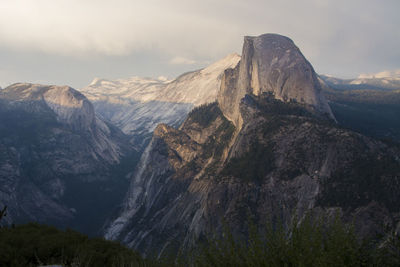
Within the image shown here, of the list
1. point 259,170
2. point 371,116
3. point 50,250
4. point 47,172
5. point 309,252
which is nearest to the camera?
point 309,252

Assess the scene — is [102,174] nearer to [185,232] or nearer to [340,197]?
[185,232]

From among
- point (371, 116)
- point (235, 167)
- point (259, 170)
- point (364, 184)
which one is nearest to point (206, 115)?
point (235, 167)

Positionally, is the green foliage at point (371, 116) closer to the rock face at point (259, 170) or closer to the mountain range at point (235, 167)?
the mountain range at point (235, 167)

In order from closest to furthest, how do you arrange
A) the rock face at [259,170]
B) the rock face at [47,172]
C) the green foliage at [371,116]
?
the rock face at [259,170] < the green foliage at [371,116] < the rock face at [47,172]

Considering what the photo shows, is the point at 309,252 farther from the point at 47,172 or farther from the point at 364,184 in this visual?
the point at 47,172

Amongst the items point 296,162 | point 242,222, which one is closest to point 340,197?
point 296,162

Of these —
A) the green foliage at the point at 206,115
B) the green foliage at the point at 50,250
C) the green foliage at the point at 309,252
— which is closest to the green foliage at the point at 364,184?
the green foliage at the point at 50,250
